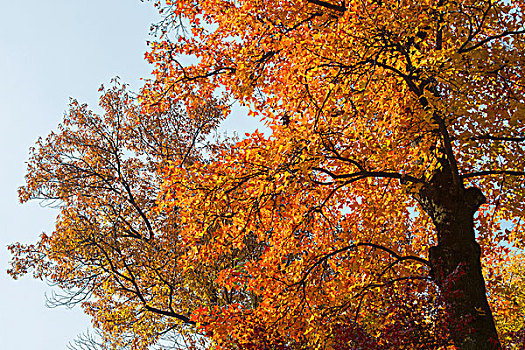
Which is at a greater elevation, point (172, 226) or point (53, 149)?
point (53, 149)

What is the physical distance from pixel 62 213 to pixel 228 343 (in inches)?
337

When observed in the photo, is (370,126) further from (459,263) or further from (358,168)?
(459,263)

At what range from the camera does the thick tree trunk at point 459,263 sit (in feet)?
23.7

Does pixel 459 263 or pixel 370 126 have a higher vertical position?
pixel 370 126

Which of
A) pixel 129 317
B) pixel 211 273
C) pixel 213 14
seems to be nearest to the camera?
pixel 213 14

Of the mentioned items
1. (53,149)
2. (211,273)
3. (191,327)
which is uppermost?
(53,149)

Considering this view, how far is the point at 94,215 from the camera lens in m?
15.0

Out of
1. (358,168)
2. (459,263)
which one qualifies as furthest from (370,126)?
(459,263)

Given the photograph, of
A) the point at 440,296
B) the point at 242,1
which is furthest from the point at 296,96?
the point at 440,296

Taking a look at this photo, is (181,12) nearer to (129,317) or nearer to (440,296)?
(440,296)

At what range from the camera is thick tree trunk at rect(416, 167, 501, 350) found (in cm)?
723

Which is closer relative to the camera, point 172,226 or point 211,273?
point 211,273

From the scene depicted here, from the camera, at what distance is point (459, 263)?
25.6 feet

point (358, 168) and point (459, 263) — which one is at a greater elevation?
point (358, 168)
